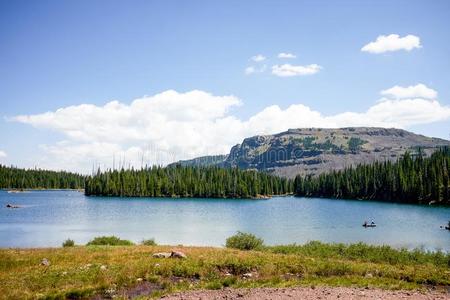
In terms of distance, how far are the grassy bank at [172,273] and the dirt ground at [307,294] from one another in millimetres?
1367

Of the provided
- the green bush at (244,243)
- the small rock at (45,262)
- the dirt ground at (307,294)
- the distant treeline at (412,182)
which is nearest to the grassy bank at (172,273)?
the small rock at (45,262)

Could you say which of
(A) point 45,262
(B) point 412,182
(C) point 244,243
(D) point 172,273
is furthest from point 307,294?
(B) point 412,182

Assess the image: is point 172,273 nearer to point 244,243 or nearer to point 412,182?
point 244,243

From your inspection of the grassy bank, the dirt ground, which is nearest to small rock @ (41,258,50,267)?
the grassy bank

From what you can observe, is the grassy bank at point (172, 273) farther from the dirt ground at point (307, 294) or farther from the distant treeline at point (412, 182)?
the distant treeline at point (412, 182)

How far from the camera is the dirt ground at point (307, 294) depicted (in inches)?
739

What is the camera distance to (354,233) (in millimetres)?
69875

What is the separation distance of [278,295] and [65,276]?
1290cm

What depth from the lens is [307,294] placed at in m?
19.2

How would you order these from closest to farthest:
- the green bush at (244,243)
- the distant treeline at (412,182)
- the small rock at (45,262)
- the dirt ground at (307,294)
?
the dirt ground at (307,294), the small rock at (45,262), the green bush at (244,243), the distant treeline at (412,182)

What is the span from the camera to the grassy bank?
2153 centimetres

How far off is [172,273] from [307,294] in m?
9.55

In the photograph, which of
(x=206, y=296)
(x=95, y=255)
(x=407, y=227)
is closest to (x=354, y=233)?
(x=407, y=227)

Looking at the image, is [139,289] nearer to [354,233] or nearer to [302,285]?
[302,285]
